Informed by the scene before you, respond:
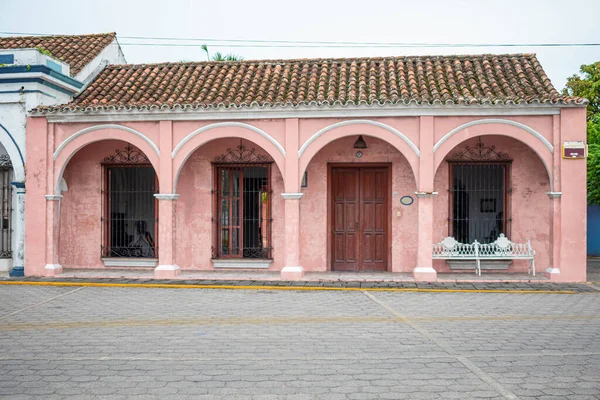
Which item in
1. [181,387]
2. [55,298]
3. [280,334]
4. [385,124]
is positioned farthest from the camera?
[385,124]

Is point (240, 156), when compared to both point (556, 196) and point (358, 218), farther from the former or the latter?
point (556, 196)

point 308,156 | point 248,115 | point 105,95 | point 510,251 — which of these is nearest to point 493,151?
point 510,251

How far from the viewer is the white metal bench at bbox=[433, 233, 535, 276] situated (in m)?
11.4

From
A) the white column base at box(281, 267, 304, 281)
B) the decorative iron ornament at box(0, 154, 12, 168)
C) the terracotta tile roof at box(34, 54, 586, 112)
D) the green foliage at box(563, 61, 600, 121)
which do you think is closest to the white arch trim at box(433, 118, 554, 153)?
the terracotta tile roof at box(34, 54, 586, 112)

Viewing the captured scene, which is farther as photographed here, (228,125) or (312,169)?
(312,169)

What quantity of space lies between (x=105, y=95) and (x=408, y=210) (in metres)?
7.10

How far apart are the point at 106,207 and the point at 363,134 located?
5.97m

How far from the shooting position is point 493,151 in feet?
39.5

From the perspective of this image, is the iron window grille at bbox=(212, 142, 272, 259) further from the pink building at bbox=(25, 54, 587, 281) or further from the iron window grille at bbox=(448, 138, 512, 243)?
the iron window grille at bbox=(448, 138, 512, 243)

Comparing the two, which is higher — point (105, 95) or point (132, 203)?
point (105, 95)

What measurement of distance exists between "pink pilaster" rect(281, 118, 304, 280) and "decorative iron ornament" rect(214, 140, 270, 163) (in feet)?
4.46

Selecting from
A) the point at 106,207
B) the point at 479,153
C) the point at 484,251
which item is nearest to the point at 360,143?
the point at 479,153

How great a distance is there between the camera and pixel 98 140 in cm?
1187

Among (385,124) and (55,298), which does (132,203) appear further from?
(385,124)
